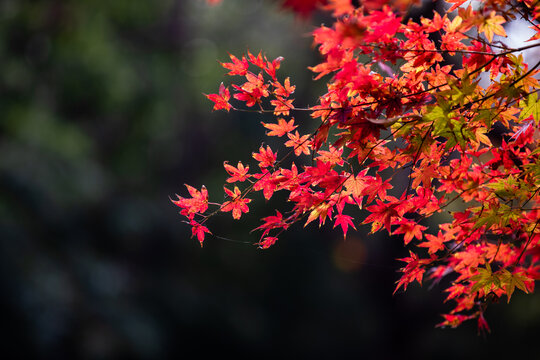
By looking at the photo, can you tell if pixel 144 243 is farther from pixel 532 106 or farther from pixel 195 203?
pixel 532 106

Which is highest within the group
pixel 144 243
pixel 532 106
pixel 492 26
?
pixel 144 243

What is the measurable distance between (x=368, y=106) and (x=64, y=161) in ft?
14.4

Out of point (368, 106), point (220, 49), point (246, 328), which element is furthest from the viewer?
point (220, 49)

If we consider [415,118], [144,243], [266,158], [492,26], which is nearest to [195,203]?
[266,158]

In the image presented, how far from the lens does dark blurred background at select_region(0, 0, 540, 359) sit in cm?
458

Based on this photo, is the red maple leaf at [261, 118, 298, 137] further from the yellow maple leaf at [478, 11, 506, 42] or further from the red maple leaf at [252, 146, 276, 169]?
the yellow maple leaf at [478, 11, 506, 42]

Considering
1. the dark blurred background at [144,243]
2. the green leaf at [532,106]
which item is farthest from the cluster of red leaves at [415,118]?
the dark blurred background at [144,243]

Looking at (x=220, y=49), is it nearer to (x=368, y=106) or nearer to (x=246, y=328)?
(x=246, y=328)

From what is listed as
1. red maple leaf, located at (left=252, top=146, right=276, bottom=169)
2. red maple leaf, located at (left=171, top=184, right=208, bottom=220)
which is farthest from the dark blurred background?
red maple leaf, located at (left=252, top=146, right=276, bottom=169)

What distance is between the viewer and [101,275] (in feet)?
15.8

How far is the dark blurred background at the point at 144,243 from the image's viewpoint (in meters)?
4.58

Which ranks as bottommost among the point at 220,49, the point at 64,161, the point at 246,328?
the point at 246,328

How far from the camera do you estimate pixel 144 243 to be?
21.2 feet

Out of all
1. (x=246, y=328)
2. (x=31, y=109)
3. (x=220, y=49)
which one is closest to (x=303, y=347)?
(x=246, y=328)
